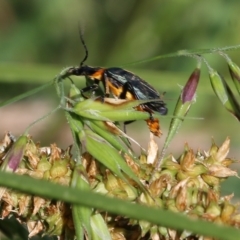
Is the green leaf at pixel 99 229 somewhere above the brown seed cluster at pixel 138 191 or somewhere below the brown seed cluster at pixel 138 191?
below

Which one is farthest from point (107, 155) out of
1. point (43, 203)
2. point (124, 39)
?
point (124, 39)

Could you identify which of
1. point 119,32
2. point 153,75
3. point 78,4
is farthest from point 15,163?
point 78,4

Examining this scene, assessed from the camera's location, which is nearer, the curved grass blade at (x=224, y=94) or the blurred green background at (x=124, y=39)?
the curved grass blade at (x=224, y=94)

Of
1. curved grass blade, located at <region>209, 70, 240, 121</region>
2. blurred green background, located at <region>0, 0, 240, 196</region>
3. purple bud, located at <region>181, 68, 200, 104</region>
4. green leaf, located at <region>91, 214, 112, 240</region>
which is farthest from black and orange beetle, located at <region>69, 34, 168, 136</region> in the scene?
blurred green background, located at <region>0, 0, 240, 196</region>

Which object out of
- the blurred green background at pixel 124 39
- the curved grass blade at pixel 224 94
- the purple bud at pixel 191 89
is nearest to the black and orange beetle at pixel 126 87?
the purple bud at pixel 191 89

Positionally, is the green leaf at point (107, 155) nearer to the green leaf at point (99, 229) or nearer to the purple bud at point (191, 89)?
the green leaf at point (99, 229)

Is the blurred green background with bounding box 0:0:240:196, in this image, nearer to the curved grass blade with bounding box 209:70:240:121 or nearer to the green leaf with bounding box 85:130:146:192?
the curved grass blade with bounding box 209:70:240:121
